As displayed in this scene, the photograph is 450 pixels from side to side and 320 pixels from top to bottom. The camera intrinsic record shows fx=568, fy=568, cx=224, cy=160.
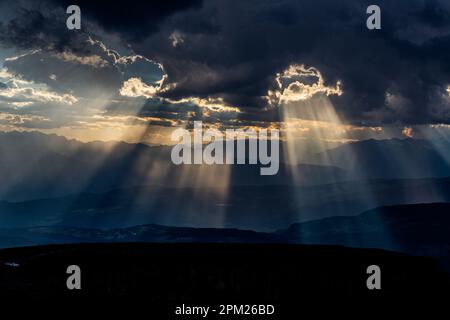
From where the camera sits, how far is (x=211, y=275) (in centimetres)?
4728

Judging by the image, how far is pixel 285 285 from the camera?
4675 cm

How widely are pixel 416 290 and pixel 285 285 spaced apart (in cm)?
1162

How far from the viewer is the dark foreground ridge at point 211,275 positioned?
145ft

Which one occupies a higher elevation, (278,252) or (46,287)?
(278,252)

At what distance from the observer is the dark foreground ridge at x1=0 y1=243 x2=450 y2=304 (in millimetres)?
44062
